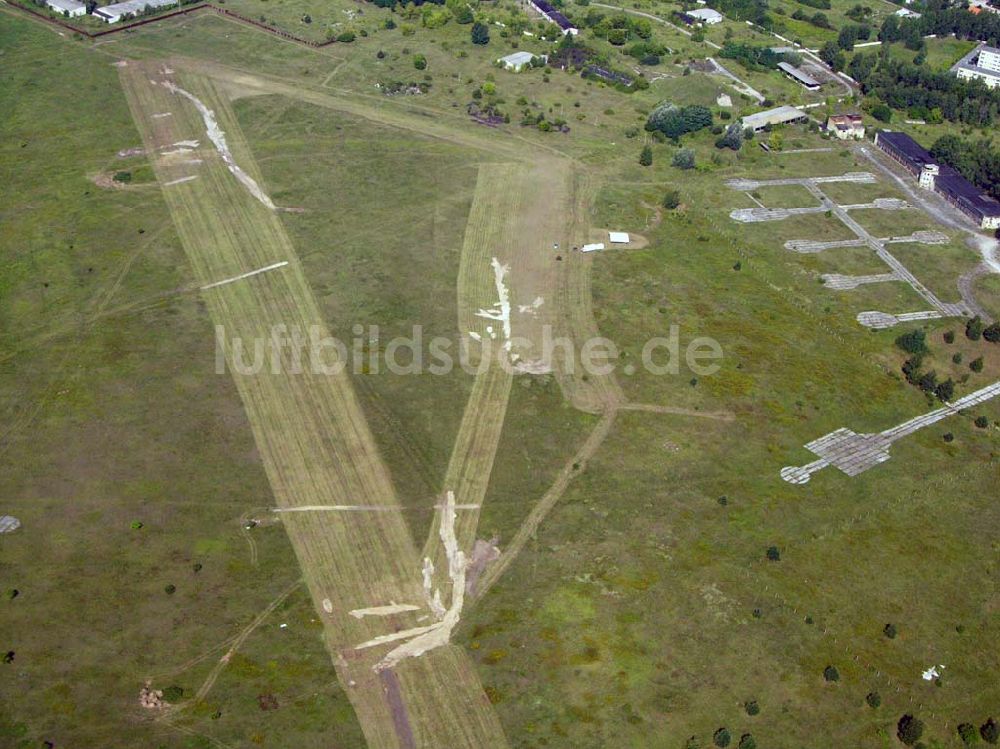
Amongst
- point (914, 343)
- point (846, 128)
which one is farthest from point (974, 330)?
point (846, 128)

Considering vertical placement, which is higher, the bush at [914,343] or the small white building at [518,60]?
the small white building at [518,60]

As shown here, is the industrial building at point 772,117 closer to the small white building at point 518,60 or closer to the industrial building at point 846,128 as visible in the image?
the industrial building at point 846,128

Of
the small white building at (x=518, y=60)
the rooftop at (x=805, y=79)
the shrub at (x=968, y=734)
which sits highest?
the small white building at (x=518, y=60)

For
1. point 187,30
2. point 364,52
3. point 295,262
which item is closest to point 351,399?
point 295,262

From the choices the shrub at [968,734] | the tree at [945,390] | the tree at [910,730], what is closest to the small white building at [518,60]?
the tree at [945,390]

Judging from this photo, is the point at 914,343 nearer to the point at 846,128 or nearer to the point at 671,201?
the point at 671,201

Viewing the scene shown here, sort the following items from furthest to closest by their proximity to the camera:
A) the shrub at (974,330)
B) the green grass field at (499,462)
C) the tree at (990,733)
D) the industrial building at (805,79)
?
the industrial building at (805,79), the shrub at (974,330), the green grass field at (499,462), the tree at (990,733)

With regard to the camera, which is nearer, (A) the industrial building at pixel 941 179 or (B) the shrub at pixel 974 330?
(B) the shrub at pixel 974 330

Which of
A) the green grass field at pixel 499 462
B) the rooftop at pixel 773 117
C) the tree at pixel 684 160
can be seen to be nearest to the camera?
the green grass field at pixel 499 462
